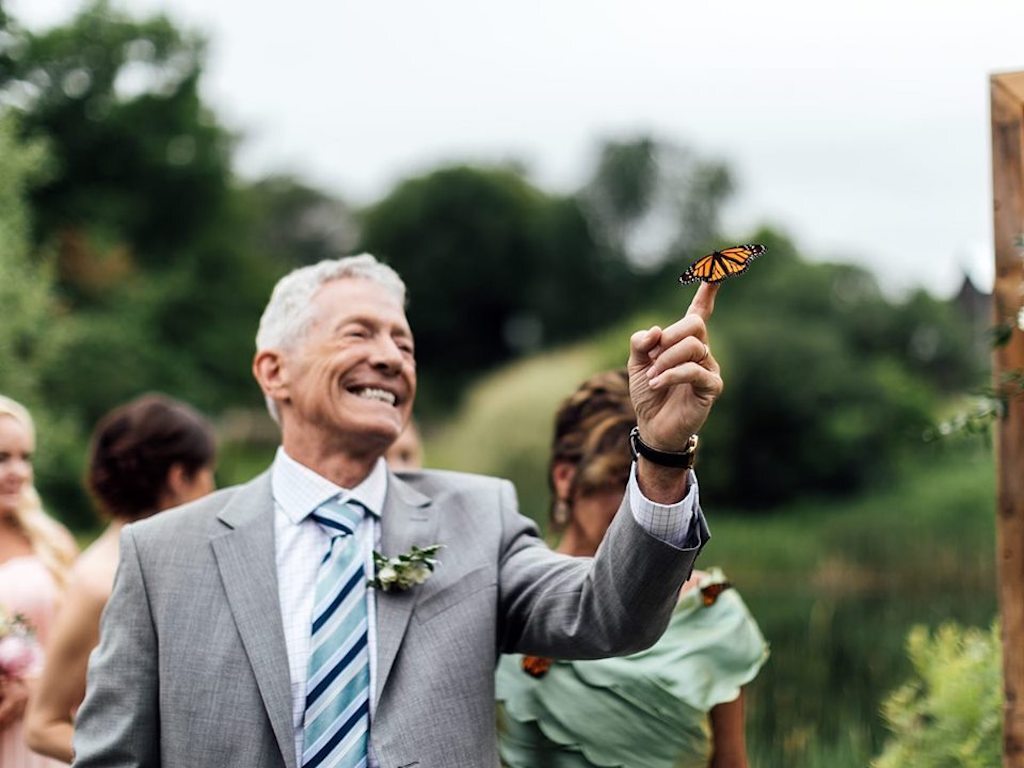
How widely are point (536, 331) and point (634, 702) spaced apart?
145ft

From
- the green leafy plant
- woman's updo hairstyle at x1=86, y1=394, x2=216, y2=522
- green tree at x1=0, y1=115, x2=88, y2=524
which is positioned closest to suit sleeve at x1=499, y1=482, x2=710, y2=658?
woman's updo hairstyle at x1=86, y1=394, x2=216, y2=522

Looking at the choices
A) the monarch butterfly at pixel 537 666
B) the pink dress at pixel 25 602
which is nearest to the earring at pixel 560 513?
the monarch butterfly at pixel 537 666

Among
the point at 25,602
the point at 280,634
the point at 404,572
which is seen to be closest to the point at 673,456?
the point at 404,572

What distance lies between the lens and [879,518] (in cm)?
2056

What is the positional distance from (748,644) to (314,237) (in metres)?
51.1

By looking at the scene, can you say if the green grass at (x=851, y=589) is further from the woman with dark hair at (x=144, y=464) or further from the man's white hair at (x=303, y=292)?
the man's white hair at (x=303, y=292)

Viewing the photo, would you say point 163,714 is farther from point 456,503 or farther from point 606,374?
point 606,374

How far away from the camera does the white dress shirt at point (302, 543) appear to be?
2668 mm

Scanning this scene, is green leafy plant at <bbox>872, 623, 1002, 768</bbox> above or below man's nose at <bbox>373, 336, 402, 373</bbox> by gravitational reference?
below

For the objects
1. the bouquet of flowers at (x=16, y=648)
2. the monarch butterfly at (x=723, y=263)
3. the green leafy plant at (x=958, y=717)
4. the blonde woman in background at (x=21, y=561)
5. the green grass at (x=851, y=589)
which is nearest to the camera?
the monarch butterfly at (x=723, y=263)

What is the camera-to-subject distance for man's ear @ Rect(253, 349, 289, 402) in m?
3.00

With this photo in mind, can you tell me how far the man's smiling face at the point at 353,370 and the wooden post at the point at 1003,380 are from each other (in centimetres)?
149

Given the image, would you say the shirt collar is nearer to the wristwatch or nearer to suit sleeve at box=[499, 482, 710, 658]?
suit sleeve at box=[499, 482, 710, 658]

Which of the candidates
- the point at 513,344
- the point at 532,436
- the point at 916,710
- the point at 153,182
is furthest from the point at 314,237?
the point at 916,710
